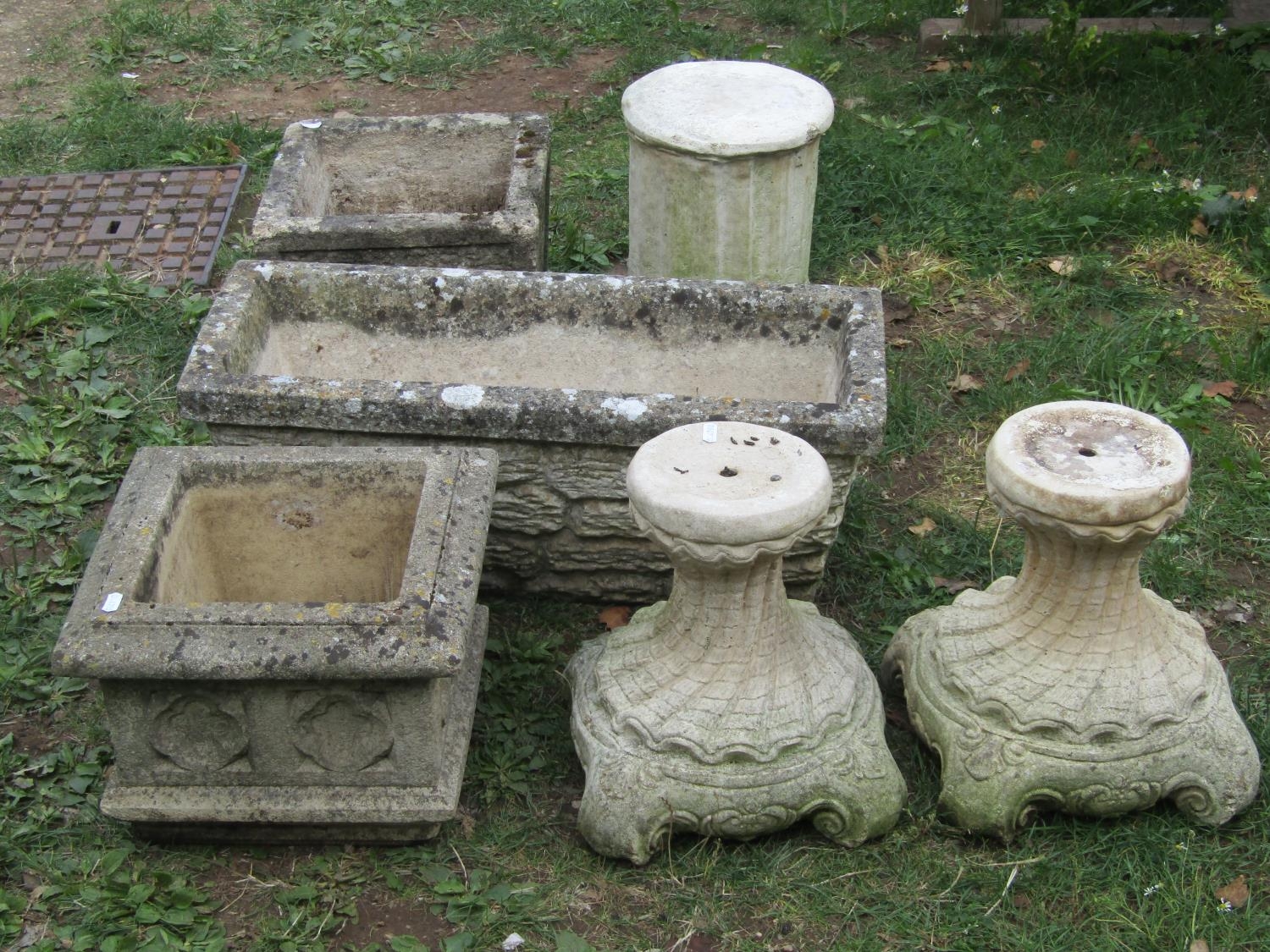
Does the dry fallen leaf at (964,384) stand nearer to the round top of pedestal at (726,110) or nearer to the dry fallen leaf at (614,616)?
the round top of pedestal at (726,110)

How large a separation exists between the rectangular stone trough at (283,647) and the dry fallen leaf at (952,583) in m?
1.36

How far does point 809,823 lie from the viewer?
321 cm

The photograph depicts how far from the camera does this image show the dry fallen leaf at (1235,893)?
2.98 metres

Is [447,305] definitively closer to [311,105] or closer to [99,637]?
[99,637]

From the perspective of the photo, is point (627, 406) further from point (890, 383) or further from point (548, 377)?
point (890, 383)

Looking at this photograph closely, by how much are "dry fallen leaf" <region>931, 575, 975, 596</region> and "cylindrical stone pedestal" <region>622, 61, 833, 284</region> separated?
1084 millimetres

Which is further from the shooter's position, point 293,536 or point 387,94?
point 387,94

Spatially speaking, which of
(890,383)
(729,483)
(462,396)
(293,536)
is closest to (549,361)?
(462,396)

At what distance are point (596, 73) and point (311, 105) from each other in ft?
4.56

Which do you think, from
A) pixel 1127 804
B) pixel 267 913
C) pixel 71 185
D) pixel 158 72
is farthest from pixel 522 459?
pixel 158 72

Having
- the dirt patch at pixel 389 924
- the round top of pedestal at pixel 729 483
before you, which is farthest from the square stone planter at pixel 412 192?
the dirt patch at pixel 389 924

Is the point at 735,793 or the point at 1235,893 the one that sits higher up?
the point at 735,793

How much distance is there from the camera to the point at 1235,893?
3.00 meters

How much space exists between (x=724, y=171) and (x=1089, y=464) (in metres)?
1.78
